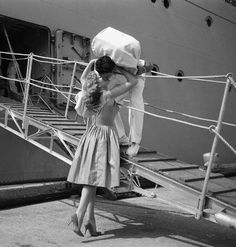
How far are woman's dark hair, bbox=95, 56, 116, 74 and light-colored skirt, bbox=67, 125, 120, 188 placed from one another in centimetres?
47

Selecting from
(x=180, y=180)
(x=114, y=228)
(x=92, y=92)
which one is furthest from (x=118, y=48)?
(x=114, y=228)

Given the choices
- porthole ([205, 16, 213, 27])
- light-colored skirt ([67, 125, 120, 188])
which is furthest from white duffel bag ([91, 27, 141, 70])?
porthole ([205, 16, 213, 27])

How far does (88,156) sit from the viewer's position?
330cm

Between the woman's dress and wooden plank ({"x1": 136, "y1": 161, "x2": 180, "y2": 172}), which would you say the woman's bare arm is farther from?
wooden plank ({"x1": 136, "y1": 161, "x2": 180, "y2": 172})

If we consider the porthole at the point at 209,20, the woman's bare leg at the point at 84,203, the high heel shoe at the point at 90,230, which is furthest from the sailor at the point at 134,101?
the porthole at the point at 209,20

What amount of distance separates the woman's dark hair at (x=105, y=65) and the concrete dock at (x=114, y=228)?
1333mm

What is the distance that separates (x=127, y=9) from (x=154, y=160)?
4836 mm

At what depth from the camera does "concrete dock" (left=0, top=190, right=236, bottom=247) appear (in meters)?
3.36

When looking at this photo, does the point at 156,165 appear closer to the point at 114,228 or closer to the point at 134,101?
the point at 134,101

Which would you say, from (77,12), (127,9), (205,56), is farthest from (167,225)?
(205,56)

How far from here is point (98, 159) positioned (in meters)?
3.28

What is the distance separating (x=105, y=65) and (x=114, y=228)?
153cm

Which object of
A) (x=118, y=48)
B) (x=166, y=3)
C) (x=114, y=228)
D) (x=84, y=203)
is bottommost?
(x=114, y=228)

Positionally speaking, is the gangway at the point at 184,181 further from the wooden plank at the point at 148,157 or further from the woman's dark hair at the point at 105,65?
the woman's dark hair at the point at 105,65
